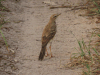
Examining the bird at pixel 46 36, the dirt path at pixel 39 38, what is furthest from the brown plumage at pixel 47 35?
the dirt path at pixel 39 38

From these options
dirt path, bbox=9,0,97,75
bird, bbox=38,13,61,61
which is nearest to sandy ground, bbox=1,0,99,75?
dirt path, bbox=9,0,97,75

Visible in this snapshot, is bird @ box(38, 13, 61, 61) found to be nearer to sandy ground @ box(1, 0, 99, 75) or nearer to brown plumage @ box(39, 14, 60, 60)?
brown plumage @ box(39, 14, 60, 60)

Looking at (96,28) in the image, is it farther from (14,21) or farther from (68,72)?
(14,21)

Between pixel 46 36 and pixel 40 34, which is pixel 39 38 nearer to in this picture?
pixel 40 34

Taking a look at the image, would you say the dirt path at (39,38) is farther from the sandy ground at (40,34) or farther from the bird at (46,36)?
the bird at (46,36)

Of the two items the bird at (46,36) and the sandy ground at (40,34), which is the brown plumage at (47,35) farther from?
the sandy ground at (40,34)

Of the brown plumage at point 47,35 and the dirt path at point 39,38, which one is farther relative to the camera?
the brown plumage at point 47,35

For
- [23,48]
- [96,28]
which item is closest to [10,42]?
[23,48]

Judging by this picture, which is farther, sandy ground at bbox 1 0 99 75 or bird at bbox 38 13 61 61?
bird at bbox 38 13 61 61

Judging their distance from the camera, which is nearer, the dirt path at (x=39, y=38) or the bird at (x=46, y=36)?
the dirt path at (x=39, y=38)
